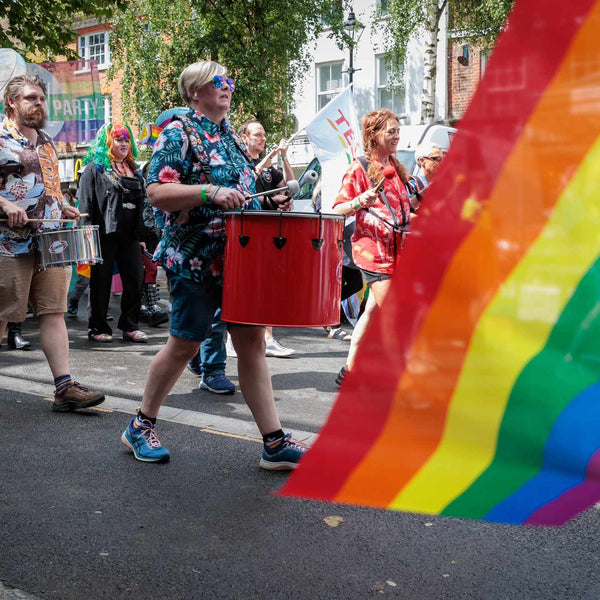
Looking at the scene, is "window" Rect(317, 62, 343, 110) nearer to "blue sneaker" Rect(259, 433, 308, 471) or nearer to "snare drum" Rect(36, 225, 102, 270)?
"snare drum" Rect(36, 225, 102, 270)

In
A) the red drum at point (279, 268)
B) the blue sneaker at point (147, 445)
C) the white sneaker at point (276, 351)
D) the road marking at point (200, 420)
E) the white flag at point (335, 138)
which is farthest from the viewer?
the white flag at point (335, 138)

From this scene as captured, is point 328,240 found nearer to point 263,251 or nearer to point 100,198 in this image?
point 263,251

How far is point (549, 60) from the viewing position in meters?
0.74

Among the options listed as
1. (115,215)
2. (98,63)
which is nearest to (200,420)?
(115,215)

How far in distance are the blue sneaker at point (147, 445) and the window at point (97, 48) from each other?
31746 millimetres

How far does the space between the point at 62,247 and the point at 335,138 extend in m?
5.06

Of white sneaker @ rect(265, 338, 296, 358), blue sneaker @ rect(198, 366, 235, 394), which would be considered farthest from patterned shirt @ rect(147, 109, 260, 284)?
white sneaker @ rect(265, 338, 296, 358)

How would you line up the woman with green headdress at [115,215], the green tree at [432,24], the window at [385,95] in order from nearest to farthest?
the woman with green headdress at [115,215]
the green tree at [432,24]
the window at [385,95]

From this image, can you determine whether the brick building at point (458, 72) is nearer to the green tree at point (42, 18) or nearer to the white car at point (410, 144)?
the green tree at point (42, 18)

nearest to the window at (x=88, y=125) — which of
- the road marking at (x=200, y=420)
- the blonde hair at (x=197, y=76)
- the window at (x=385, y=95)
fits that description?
the road marking at (x=200, y=420)

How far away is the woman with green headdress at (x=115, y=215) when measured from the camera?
7809 millimetres

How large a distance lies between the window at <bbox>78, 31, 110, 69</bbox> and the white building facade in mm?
9047

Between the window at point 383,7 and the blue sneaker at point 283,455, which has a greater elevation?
the window at point 383,7

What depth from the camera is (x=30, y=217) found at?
15.3 ft
